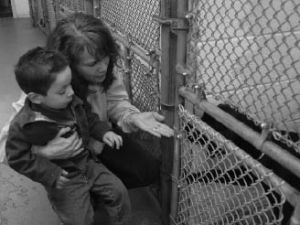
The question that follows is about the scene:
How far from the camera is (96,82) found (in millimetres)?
1805

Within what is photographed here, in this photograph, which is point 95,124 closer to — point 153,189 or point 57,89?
point 57,89

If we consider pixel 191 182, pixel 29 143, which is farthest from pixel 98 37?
pixel 191 182

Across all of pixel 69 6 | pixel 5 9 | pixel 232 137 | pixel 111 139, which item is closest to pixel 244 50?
pixel 232 137

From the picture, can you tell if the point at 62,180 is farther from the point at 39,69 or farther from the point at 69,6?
the point at 69,6

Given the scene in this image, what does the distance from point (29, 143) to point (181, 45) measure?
0.74 meters

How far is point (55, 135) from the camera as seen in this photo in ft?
5.25

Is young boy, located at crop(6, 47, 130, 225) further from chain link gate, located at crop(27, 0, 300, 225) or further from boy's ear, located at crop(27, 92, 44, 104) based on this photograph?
chain link gate, located at crop(27, 0, 300, 225)

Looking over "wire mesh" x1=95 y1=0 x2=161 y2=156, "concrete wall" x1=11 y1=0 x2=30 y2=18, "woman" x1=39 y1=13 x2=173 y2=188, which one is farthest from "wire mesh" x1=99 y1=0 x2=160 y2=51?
"concrete wall" x1=11 y1=0 x2=30 y2=18

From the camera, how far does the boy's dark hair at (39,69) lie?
4.81ft

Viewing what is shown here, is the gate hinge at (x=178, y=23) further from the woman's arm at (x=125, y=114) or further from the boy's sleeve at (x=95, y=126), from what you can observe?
the boy's sleeve at (x=95, y=126)

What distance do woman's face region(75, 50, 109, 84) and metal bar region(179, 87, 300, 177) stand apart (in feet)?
1.48

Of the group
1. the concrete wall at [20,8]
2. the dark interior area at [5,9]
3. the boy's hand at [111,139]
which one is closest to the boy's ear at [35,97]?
the boy's hand at [111,139]

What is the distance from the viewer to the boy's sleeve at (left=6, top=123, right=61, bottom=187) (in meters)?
1.55

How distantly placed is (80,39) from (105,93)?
40 cm
